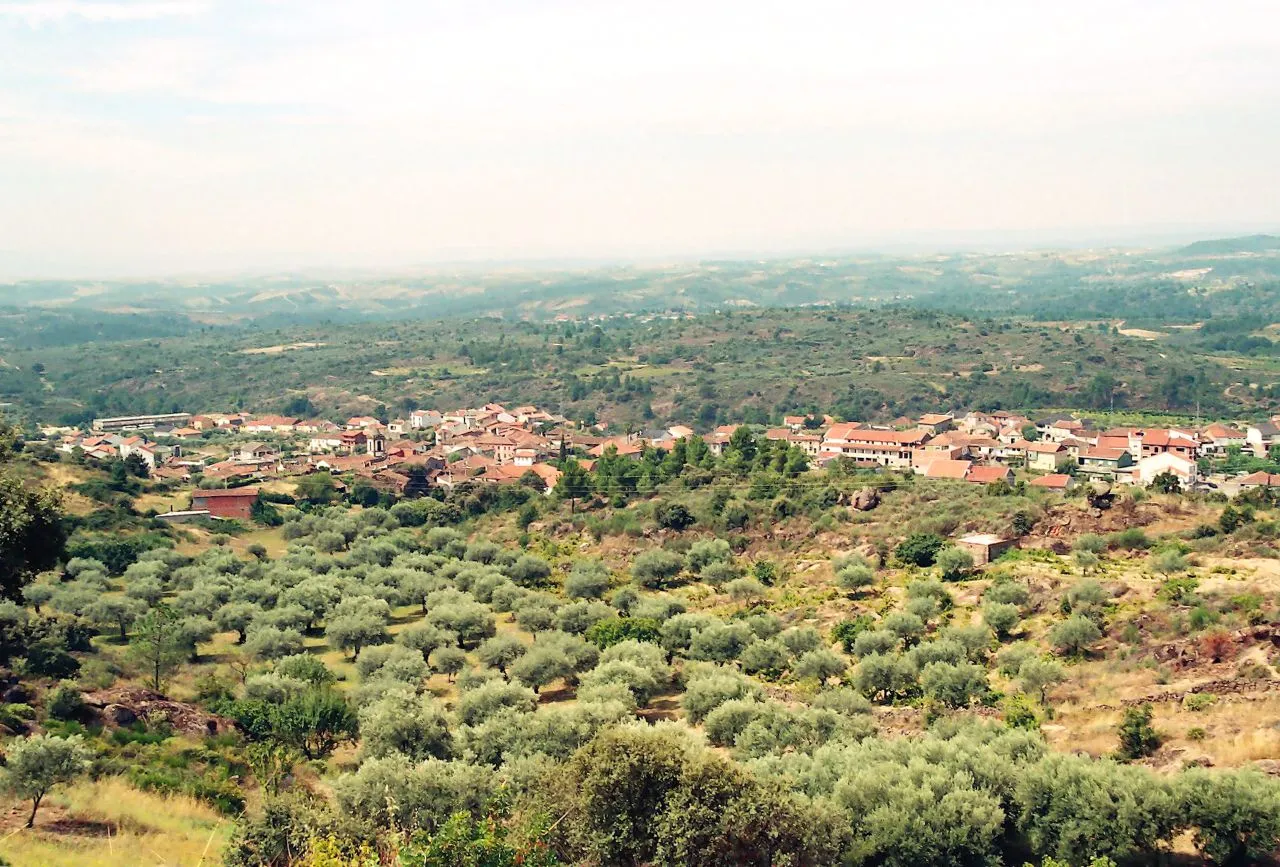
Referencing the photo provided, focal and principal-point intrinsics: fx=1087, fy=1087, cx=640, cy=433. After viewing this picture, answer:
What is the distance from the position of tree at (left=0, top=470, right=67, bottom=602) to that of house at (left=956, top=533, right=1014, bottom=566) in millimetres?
26315

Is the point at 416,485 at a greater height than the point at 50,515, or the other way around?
the point at 50,515

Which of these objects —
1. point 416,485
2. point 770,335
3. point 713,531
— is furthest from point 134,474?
point 770,335

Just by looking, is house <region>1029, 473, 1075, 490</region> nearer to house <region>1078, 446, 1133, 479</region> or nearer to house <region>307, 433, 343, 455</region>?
house <region>1078, 446, 1133, 479</region>

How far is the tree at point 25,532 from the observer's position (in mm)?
16891

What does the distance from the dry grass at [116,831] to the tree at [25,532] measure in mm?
3631

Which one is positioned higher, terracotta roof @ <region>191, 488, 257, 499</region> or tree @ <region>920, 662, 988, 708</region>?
tree @ <region>920, 662, 988, 708</region>

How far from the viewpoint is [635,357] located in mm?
126938

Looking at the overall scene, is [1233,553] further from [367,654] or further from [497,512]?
[497,512]

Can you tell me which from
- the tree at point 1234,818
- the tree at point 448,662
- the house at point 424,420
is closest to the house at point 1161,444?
the tree at point 448,662

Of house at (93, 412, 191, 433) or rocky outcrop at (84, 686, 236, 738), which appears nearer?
rocky outcrop at (84, 686, 236, 738)

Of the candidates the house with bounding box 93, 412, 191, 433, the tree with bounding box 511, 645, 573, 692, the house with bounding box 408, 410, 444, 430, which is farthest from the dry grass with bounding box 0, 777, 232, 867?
the house with bounding box 93, 412, 191, 433

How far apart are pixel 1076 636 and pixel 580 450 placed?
49802 mm

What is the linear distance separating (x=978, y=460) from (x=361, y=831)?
2095 inches

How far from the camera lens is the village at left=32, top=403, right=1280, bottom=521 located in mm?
57156
